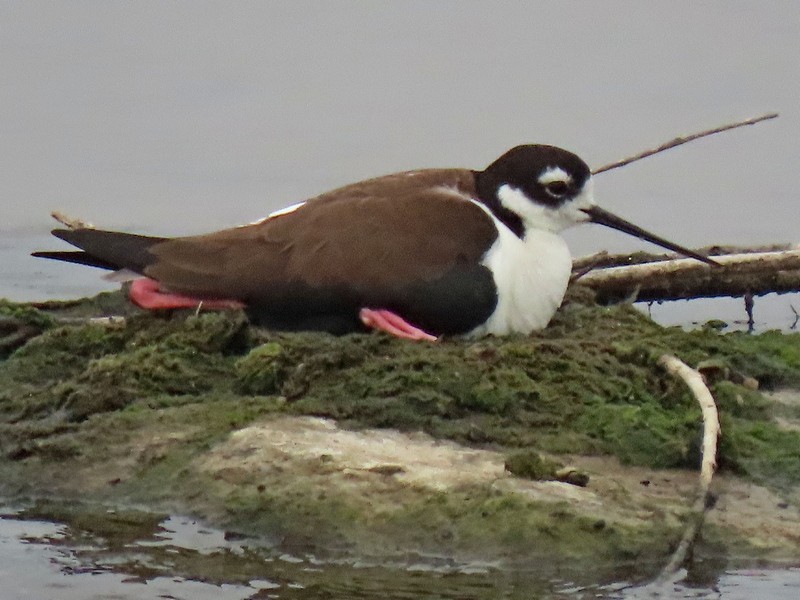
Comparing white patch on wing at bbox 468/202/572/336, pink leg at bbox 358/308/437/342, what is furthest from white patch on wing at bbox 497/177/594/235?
pink leg at bbox 358/308/437/342

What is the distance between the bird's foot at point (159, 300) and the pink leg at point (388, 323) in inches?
24.3

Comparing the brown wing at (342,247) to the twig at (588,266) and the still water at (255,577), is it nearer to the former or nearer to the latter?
the twig at (588,266)

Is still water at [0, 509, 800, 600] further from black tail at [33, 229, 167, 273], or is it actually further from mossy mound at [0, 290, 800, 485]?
black tail at [33, 229, 167, 273]

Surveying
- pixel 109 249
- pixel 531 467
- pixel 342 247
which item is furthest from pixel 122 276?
pixel 531 467

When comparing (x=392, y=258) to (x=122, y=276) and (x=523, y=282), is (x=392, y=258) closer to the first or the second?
(x=523, y=282)

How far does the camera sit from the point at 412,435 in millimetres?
6230

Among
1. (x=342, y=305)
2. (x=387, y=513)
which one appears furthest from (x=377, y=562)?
(x=342, y=305)

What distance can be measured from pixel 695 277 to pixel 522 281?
163 cm

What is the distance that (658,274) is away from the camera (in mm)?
8617

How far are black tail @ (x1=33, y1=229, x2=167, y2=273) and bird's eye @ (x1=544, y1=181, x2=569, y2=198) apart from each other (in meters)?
1.79

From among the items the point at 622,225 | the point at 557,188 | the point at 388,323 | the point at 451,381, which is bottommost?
the point at 451,381

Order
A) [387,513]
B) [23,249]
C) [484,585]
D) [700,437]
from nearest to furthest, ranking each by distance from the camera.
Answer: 1. [484,585]
2. [387,513]
3. [700,437]
4. [23,249]

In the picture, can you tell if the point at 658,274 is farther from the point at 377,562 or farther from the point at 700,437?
the point at 377,562

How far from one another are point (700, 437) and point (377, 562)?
56.2 inches
